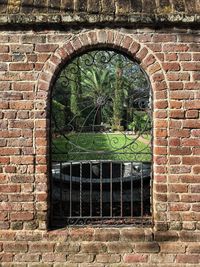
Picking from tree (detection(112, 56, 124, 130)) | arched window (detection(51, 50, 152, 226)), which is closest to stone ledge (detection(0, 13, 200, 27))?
arched window (detection(51, 50, 152, 226))

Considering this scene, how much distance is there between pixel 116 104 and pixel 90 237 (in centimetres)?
155

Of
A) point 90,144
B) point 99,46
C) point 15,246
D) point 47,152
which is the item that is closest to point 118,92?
point 99,46

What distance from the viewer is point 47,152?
388cm

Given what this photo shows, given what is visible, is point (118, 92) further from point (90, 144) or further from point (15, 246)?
point (15, 246)

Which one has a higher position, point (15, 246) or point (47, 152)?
point (47, 152)

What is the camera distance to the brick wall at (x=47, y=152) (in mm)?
3805

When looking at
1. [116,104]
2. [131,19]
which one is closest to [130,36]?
[131,19]

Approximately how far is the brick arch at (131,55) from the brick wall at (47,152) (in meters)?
0.01

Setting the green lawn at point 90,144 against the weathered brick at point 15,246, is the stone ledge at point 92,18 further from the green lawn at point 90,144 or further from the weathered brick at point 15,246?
the weathered brick at point 15,246

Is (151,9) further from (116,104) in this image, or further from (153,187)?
(153,187)

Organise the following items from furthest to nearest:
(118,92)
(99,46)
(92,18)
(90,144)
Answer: (90,144)
(118,92)
(99,46)
(92,18)

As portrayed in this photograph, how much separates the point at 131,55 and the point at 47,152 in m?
1.42

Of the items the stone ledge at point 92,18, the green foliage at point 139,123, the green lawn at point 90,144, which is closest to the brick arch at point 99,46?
the stone ledge at point 92,18

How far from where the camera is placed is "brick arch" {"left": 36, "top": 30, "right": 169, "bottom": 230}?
3.79 m
